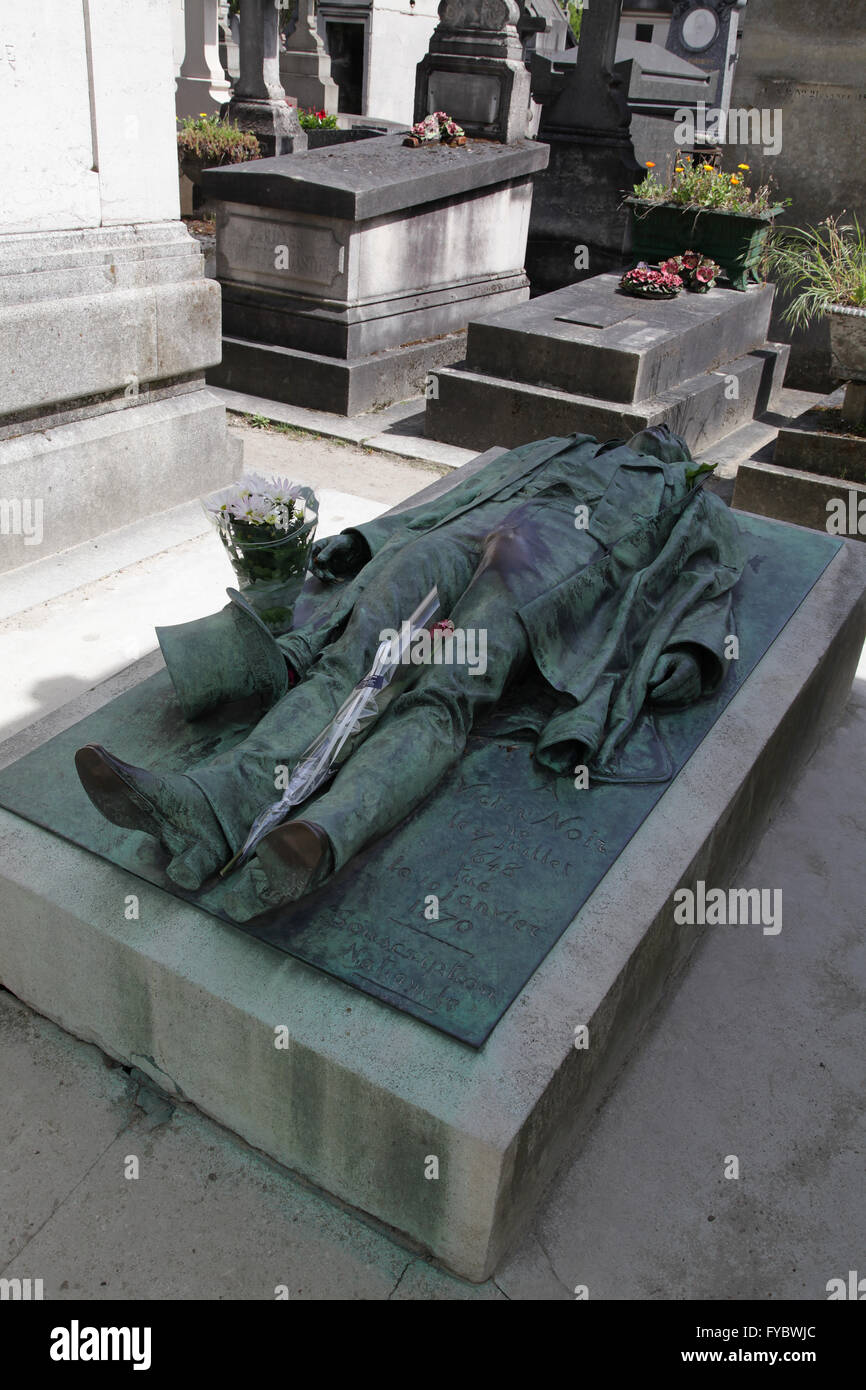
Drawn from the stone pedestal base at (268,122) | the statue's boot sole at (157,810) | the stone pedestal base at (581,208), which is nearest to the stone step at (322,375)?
the stone pedestal base at (581,208)

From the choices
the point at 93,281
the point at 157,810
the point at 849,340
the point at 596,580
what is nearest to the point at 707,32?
the point at 849,340

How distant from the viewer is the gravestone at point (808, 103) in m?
9.02

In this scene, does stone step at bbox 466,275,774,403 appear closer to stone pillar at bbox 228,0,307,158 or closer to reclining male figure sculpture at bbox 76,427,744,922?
reclining male figure sculpture at bbox 76,427,744,922

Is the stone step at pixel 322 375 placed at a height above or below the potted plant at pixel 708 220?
below

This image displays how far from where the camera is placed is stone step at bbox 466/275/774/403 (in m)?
7.36

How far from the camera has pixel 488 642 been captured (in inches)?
126

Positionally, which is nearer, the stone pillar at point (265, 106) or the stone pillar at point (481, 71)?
the stone pillar at point (481, 71)

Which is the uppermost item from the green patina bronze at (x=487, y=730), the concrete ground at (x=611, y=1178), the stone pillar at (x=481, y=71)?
the stone pillar at (x=481, y=71)

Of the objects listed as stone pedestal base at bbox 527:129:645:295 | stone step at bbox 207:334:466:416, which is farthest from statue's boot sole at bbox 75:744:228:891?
stone pedestal base at bbox 527:129:645:295

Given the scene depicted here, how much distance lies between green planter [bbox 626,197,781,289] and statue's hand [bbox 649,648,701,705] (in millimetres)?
6626

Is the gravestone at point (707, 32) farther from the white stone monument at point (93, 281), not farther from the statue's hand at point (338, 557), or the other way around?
the statue's hand at point (338, 557)

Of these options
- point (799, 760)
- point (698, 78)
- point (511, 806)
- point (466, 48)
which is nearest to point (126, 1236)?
point (511, 806)
